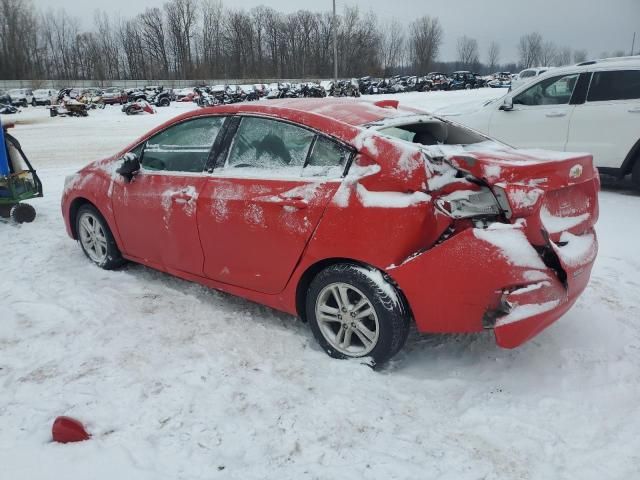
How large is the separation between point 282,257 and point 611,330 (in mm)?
2266

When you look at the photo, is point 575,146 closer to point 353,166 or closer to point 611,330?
point 611,330

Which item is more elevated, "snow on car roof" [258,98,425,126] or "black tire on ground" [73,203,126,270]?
"snow on car roof" [258,98,425,126]

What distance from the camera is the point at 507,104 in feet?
25.9

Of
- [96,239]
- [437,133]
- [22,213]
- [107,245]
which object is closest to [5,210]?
[22,213]

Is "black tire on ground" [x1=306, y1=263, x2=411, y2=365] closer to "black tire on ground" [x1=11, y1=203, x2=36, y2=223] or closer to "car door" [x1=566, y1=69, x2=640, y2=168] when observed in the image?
"black tire on ground" [x1=11, y1=203, x2=36, y2=223]

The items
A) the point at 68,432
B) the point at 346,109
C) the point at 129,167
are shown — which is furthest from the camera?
the point at 129,167

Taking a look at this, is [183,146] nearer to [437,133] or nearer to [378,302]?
[437,133]

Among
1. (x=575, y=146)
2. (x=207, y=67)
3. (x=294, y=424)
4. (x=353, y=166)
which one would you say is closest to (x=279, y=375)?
(x=294, y=424)

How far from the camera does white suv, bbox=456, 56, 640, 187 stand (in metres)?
6.98

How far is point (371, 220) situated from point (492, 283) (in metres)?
0.72

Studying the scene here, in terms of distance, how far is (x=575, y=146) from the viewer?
288 inches

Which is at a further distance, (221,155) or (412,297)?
(221,155)

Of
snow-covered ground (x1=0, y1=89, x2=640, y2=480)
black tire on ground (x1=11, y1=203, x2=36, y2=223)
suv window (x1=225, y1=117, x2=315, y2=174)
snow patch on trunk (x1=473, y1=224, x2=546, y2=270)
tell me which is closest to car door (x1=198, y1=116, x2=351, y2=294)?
suv window (x1=225, y1=117, x2=315, y2=174)

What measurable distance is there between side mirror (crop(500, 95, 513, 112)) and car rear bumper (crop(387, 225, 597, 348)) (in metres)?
5.65
